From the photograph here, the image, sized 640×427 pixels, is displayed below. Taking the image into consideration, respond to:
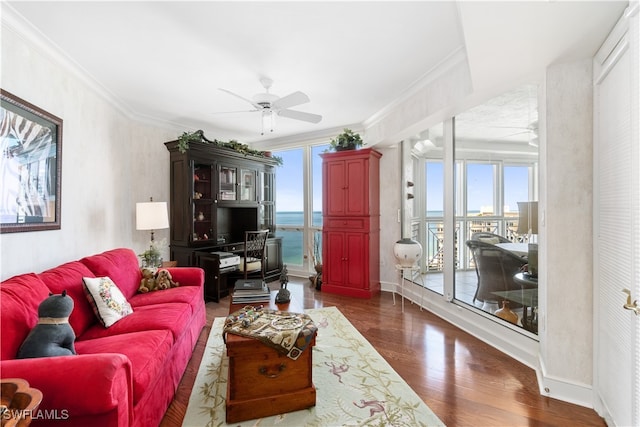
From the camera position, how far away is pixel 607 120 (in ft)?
5.64

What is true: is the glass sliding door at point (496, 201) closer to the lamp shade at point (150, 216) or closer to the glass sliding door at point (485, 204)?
the glass sliding door at point (485, 204)

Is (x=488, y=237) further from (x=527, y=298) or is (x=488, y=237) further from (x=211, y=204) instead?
(x=211, y=204)

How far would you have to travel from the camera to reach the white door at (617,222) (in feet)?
4.32

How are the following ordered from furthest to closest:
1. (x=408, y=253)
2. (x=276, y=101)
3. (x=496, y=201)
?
(x=408, y=253)
(x=496, y=201)
(x=276, y=101)

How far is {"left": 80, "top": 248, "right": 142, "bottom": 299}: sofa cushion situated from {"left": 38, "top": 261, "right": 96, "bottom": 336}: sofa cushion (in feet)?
0.73

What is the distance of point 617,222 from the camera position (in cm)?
161

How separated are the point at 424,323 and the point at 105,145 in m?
4.26

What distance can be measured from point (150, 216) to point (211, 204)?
104 cm

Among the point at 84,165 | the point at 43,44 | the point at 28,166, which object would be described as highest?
the point at 43,44

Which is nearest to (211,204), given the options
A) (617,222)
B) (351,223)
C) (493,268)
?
(351,223)

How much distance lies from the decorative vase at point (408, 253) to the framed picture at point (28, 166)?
3.58m

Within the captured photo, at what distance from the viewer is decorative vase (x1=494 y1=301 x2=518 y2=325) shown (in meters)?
2.70

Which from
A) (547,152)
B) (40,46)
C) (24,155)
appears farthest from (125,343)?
(547,152)

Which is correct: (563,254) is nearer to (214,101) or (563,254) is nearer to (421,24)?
(421,24)
